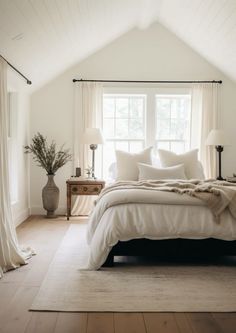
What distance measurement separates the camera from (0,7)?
3342 mm

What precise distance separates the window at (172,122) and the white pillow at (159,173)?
1.42 metres

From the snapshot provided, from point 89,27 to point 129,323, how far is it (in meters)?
4.00

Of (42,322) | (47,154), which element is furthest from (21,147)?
(42,322)

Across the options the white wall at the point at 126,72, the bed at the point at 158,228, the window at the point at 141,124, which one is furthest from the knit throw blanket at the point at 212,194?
the white wall at the point at 126,72

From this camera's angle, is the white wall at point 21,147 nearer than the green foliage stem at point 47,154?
Yes

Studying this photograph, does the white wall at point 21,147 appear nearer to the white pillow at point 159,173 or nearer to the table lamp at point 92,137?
the table lamp at point 92,137

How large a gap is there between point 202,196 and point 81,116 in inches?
141

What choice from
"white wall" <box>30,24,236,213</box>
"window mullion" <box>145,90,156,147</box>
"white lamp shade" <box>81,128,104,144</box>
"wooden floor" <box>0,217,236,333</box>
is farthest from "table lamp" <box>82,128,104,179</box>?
"wooden floor" <box>0,217,236,333</box>

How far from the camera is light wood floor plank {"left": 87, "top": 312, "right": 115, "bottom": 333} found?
252 centimetres

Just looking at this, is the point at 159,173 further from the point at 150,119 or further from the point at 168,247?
the point at 168,247

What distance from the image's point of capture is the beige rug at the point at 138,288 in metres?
2.91

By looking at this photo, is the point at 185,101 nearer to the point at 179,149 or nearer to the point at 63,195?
the point at 179,149

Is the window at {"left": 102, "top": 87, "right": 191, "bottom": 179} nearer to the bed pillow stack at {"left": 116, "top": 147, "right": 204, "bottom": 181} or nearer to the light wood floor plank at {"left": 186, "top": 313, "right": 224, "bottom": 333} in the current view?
the bed pillow stack at {"left": 116, "top": 147, "right": 204, "bottom": 181}

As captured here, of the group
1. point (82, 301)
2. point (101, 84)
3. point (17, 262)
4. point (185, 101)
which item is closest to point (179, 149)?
point (185, 101)
